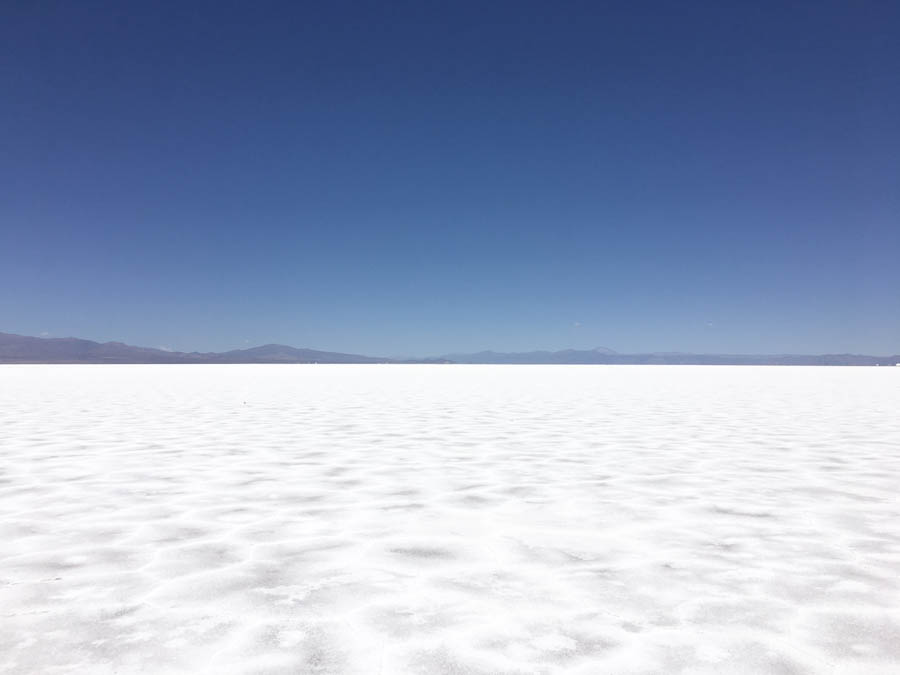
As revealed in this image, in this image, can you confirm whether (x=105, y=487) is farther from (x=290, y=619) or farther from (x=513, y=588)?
(x=513, y=588)

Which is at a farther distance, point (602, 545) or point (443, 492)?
point (443, 492)

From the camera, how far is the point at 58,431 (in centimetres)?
836

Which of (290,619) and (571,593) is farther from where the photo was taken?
(571,593)

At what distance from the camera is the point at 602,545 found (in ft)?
11.5

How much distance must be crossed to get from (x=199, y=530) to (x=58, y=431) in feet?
19.3

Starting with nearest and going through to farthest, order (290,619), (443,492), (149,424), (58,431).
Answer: (290,619) < (443,492) < (58,431) < (149,424)

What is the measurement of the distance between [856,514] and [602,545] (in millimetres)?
1958

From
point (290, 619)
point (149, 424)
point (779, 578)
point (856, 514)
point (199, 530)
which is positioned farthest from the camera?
point (149, 424)

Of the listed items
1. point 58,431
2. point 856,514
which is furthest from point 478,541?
point 58,431

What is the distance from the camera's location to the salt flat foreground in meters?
2.26

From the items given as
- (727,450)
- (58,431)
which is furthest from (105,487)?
(727,450)

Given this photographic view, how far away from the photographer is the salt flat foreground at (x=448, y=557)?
2.26 meters

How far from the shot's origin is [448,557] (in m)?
3.29

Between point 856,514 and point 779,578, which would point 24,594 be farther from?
point 856,514
